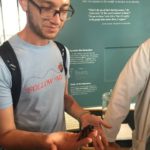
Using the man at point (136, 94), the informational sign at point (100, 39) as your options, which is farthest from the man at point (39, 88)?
the informational sign at point (100, 39)

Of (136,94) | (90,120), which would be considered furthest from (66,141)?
(136,94)

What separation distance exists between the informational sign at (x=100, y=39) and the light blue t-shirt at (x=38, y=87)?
0.54 metres

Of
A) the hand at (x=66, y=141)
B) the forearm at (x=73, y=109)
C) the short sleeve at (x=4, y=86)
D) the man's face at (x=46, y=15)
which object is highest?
the man's face at (x=46, y=15)

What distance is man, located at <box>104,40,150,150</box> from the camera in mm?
1191

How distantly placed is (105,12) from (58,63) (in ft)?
2.24

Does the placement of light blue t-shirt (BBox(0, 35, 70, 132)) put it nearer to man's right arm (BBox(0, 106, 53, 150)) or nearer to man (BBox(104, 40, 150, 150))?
man's right arm (BBox(0, 106, 53, 150))

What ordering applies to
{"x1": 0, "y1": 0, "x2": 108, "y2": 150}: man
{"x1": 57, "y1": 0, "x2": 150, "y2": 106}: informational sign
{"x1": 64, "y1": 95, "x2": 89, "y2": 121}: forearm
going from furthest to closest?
1. {"x1": 57, "y1": 0, "x2": 150, "y2": 106}: informational sign
2. {"x1": 64, "y1": 95, "x2": 89, "y2": 121}: forearm
3. {"x1": 0, "y1": 0, "x2": 108, "y2": 150}: man

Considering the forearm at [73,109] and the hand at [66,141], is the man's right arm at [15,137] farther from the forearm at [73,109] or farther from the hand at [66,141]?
the forearm at [73,109]

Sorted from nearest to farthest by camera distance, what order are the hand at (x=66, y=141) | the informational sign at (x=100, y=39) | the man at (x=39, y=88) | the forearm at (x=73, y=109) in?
the hand at (x=66, y=141) < the man at (x=39, y=88) < the forearm at (x=73, y=109) < the informational sign at (x=100, y=39)

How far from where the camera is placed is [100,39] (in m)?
1.73

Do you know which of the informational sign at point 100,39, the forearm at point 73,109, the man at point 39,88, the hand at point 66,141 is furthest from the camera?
the informational sign at point 100,39

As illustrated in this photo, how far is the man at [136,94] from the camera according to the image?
1.19 metres

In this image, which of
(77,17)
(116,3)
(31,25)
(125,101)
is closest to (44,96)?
(31,25)

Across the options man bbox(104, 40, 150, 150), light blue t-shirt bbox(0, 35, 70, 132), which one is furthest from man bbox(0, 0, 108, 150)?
man bbox(104, 40, 150, 150)
